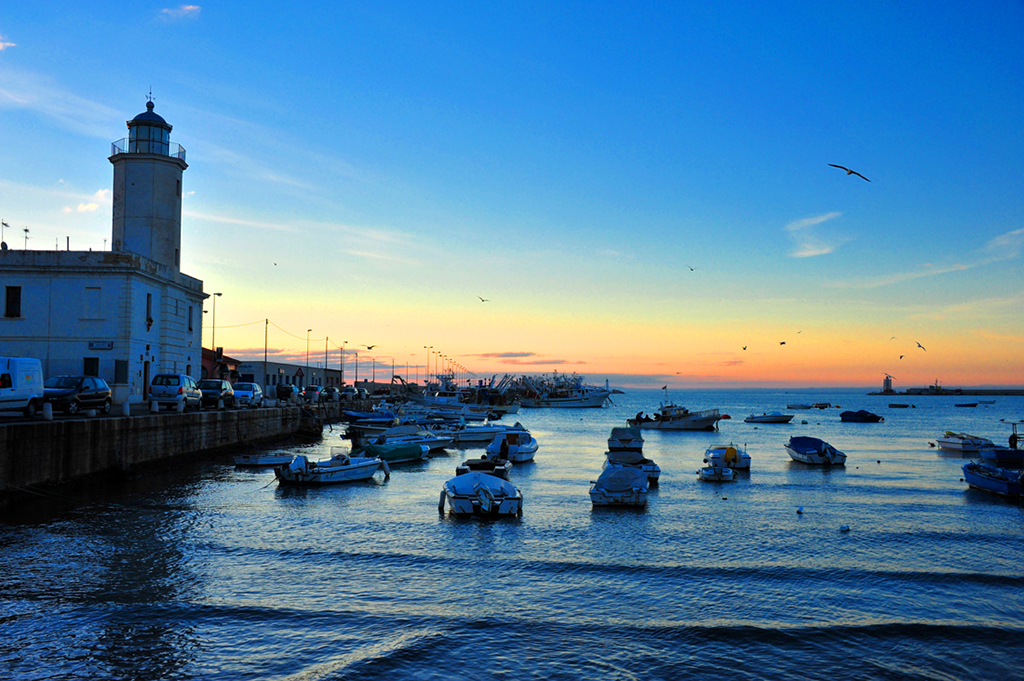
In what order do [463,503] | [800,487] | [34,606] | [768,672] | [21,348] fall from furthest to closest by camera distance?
[21,348], [800,487], [463,503], [34,606], [768,672]

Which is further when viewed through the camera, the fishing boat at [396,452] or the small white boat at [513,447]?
the small white boat at [513,447]

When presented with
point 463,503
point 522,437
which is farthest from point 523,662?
point 522,437

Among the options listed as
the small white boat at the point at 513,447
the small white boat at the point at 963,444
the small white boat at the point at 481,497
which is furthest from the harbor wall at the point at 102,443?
Result: the small white boat at the point at 963,444

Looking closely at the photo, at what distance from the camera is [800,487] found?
110 feet

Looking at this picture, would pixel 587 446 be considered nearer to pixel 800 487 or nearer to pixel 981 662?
pixel 800 487

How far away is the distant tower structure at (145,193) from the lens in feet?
155

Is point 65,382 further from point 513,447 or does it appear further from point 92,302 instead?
point 513,447

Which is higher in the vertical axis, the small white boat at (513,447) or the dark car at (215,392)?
the dark car at (215,392)

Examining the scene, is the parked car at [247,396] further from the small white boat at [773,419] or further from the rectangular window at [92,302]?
the small white boat at [773,419]

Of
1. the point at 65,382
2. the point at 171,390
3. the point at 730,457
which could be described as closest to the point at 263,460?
the point at 171,390

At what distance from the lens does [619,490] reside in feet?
85.6

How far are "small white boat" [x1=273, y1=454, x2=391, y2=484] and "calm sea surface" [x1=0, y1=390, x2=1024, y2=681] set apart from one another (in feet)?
8.08

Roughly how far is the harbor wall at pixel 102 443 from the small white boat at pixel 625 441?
900 inches

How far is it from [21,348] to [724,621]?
4037cm
